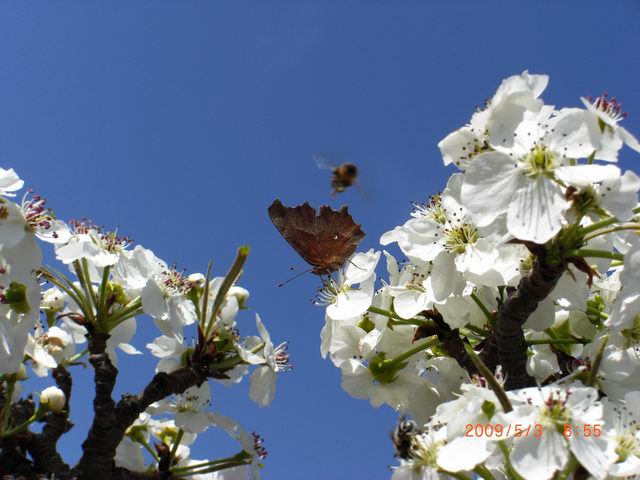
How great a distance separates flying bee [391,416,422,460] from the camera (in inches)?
103

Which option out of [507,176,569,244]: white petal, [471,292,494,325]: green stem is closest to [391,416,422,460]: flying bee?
[507,176,569,244]: white petal

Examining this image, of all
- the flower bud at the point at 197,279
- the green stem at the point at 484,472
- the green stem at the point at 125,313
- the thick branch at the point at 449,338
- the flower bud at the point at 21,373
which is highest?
the flower bud at the point at 197,279

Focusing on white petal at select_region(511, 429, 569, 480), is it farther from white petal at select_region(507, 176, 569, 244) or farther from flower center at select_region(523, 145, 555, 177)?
flower center at select_region(523, 145, 555, 177)

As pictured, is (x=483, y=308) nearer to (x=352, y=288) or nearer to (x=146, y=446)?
(x=352, y=288)

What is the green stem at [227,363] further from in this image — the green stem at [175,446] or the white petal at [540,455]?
the white petal at [540,455]

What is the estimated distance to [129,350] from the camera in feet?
13.6

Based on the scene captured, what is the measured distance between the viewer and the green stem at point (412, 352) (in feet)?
11.6

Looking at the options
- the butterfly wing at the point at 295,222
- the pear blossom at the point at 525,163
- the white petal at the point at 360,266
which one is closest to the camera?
the pear blossom at the point at 525,163

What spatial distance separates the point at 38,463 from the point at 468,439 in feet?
7.24

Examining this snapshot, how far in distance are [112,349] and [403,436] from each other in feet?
6.77

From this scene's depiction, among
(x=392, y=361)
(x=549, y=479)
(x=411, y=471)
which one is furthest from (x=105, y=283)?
(x=549, y=479)

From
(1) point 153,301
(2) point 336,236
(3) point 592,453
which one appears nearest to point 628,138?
(3) point 592,453

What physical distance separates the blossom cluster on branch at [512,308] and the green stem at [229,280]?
73 centimetres


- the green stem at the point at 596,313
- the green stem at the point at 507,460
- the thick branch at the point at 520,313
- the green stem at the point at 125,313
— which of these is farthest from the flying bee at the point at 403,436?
the green stem at the point at 125,313
